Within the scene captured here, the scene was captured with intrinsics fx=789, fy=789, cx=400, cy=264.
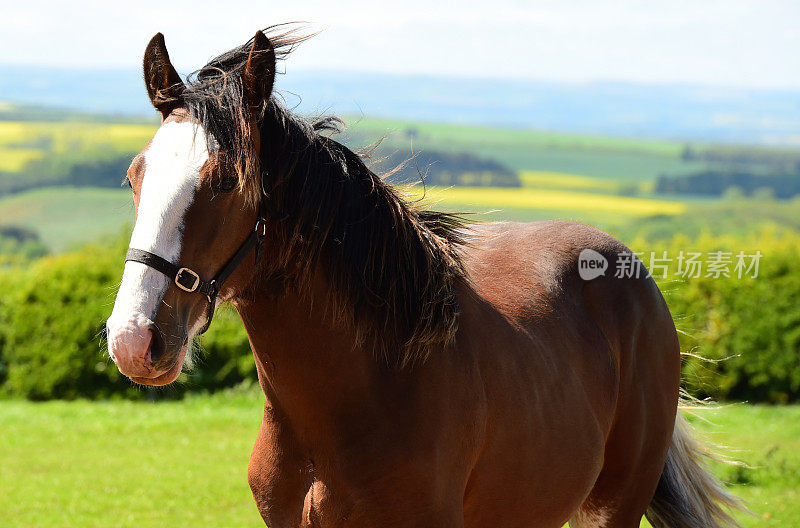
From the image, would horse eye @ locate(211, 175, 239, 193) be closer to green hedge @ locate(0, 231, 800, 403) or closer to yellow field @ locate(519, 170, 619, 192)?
green hedge @ locate(0, 231, 800, 403)

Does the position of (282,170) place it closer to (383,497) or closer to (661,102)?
(383,497)

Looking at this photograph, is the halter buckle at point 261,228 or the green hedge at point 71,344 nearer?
the halter buckle at point 261,228

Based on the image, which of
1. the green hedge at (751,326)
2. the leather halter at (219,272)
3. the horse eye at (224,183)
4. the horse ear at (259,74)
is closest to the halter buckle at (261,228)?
the leather halter at (219,272)

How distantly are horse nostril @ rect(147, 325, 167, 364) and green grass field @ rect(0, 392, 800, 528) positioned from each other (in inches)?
158

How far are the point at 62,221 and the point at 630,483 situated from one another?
26560 mm

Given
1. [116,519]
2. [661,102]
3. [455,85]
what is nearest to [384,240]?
[116,519]

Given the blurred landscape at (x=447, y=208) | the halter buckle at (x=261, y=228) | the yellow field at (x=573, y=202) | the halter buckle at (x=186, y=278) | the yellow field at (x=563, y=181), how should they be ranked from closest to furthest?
the halter buckle at (x=186, y=278)
the halter buckle at (x=261, y=228)
the blurred landscape at (x=447, y=208)
the yellow field at (x=573, y=202)
the yellow field at (x=563, y=181)

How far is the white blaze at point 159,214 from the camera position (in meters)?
1.90

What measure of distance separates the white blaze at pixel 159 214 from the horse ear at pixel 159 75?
0.24 m

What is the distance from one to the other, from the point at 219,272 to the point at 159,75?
0.67 m

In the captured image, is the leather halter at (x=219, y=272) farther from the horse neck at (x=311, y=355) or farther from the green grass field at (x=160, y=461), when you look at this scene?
the green grass field at (x=160, y=461)

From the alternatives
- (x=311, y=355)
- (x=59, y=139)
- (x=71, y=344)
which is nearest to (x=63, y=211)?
(x=59, y=139)

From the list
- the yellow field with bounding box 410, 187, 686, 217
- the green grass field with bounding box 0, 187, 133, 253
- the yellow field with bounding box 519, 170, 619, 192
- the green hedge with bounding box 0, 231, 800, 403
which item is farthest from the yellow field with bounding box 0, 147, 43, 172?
the green hedge with bounding box 0, 231, 800, 403

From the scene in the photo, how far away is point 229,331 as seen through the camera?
10336 millimetres
